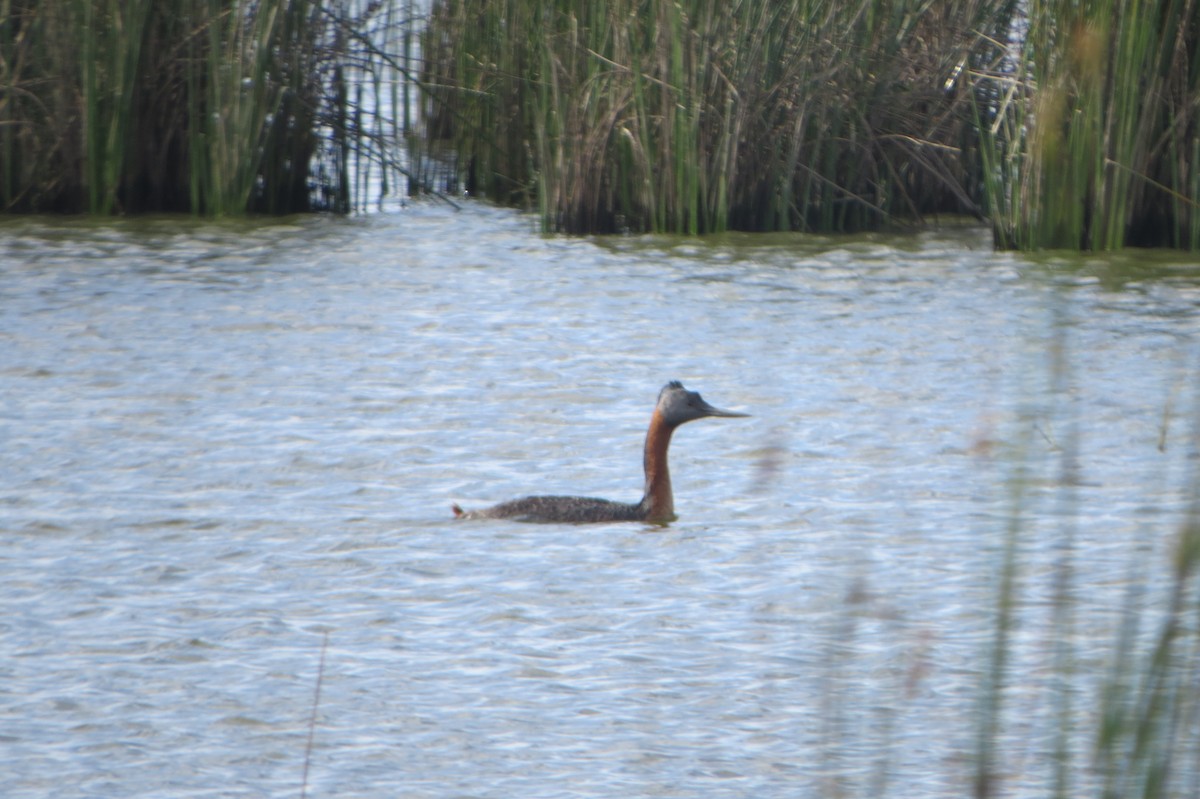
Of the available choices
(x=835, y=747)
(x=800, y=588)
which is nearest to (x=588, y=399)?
(x=800, y=588)

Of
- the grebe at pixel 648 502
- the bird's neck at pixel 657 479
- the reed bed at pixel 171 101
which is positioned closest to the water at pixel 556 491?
the grebe at pixel 648 502

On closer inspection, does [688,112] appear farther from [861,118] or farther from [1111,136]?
[1111,136]

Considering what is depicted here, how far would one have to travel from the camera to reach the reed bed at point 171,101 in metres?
11.3

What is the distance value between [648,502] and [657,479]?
8cm

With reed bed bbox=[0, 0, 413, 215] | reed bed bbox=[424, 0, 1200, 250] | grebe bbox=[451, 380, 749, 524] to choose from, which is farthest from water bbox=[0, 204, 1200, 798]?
reed bed bbox=[0, 0, 413, 215]

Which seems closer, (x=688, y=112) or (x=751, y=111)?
(x=688, y=112)

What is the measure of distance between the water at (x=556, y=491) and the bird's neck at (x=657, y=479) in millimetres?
217

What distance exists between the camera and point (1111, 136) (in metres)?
9.94

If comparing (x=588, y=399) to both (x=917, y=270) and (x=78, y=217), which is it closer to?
(x=917, y=270)

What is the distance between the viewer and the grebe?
5.82 metres

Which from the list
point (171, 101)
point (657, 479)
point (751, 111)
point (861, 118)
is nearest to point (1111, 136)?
point (861, 118)

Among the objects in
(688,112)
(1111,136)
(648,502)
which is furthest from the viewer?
(688,112)

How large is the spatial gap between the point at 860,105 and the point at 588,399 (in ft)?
13.1

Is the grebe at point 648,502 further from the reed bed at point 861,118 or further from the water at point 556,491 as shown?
the reed bed at point 861,118
